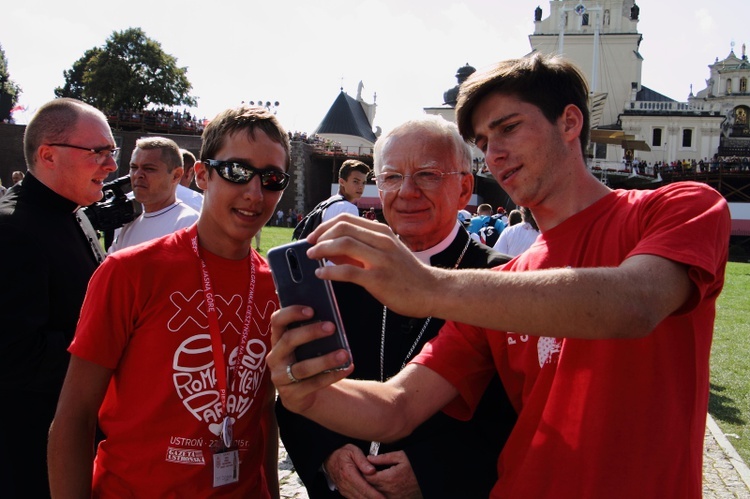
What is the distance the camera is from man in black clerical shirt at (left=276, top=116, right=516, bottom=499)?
2.11 metres

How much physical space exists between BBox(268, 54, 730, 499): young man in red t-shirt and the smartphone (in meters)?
0.03

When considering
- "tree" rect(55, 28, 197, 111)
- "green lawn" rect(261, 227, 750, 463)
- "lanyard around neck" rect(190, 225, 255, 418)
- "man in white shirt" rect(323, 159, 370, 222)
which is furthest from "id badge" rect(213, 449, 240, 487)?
"tree" rect(55, 28, 197, 111)

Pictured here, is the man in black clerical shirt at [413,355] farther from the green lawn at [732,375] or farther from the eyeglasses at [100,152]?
the green lawn at [732,375]

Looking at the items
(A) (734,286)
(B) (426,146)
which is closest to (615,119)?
(A) (734,286)

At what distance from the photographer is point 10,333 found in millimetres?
2680

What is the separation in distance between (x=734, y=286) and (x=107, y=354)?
22437 mm

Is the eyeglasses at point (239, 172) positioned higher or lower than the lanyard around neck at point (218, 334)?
higher

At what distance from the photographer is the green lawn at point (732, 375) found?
21.0 ft

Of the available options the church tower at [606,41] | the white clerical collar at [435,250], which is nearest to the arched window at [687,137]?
the church tower at [606,41]

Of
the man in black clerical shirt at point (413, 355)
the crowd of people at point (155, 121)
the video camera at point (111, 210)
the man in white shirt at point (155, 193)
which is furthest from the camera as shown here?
the crowd of people at point (155, 121)

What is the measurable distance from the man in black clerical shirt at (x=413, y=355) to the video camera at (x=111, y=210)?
283 cm

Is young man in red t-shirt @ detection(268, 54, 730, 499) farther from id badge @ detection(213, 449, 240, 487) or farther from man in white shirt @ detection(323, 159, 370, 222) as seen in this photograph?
man in white shirt @ detection(323, 159, 370, 222)

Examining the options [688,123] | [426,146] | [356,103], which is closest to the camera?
[426,146]

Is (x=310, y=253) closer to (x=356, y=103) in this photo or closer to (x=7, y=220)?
(x=7, y=220)
